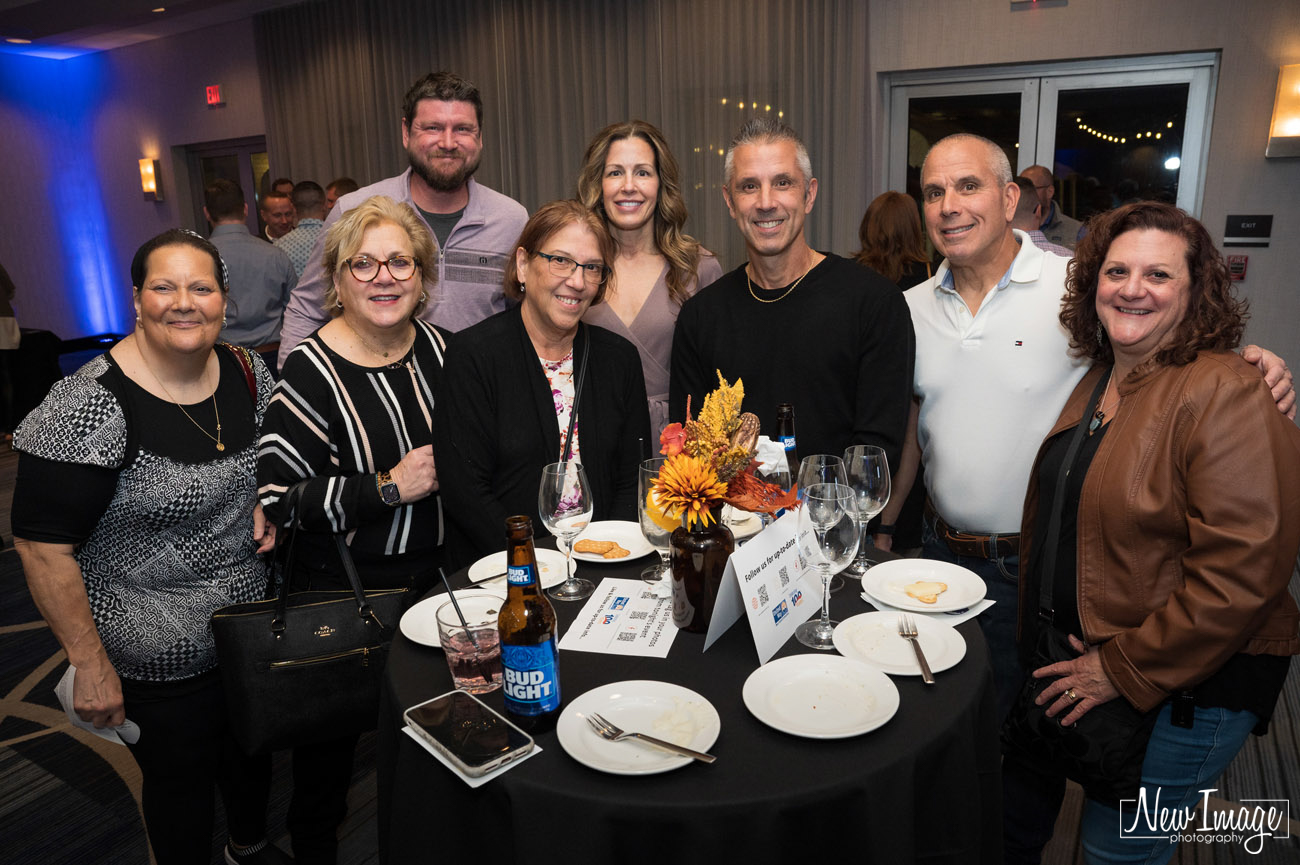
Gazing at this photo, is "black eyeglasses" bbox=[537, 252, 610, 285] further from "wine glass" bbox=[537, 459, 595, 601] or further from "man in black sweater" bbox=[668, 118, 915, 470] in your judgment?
"wine glass" bbox=[537, 459, 595, 601]

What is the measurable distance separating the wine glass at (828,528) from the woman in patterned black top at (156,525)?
4.44 feet

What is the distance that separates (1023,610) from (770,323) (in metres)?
1.02

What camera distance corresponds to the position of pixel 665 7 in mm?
6336

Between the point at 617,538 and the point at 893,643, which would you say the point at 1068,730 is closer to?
the point at 893,643

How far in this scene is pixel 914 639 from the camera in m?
1.46

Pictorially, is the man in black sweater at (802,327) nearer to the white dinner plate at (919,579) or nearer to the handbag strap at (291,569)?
the white dinner plate at (919,579)

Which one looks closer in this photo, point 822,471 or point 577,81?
point 822,471

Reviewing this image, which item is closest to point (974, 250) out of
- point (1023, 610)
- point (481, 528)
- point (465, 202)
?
point (1023, 610)

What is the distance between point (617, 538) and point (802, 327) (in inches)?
32.9

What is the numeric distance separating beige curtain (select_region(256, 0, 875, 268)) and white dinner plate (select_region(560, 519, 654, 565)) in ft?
14.5

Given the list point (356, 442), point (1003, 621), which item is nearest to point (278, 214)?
point (356, 442)

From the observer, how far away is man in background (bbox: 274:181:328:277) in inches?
218

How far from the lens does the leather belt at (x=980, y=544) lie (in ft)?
6.82

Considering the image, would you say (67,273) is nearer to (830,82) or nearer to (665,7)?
(665,7)
